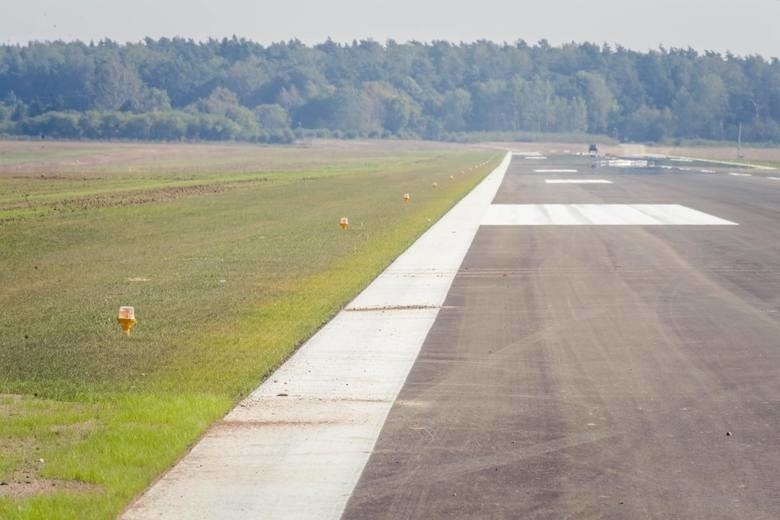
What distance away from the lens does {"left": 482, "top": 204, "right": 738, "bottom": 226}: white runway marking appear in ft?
115

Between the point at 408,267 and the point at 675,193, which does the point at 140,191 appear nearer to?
the point at 675,193

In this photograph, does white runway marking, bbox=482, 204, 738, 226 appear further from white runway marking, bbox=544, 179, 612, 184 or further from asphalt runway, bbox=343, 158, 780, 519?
white runway marking, bbox=544, 179, 612, 184

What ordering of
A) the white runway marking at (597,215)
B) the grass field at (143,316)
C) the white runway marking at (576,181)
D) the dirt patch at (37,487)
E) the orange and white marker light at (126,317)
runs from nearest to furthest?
1. the dirt patch at (37,487)
2. the grass field at (143,316)
3. the orange and white marker light at (126,317)
4. the white runway marking at (597,215)
5. the white runway marking at (576,181)

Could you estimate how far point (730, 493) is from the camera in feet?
29.0

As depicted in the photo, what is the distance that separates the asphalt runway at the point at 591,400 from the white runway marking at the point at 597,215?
1079 cm

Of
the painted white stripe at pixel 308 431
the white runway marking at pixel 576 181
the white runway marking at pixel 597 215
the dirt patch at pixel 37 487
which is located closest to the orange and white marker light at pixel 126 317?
the painted white stripe at pixel 308 431

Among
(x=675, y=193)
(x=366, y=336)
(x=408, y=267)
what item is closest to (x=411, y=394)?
(x=366, y=336)

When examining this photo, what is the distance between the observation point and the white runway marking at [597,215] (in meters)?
35.0

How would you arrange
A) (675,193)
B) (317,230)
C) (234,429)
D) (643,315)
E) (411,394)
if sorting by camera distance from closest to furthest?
(234,429), (411,394), (643,315), (317,230), (675,193)

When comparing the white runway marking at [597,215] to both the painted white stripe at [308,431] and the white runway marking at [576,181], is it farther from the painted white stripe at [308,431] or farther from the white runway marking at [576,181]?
the white runway marking at [576,181]

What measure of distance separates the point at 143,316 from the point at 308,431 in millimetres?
7103

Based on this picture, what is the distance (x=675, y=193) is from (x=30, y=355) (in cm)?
4149

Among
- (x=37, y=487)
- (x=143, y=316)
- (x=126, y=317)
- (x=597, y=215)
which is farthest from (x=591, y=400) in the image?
(x=597, y=215)

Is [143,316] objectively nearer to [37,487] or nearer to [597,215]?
[37,487]
